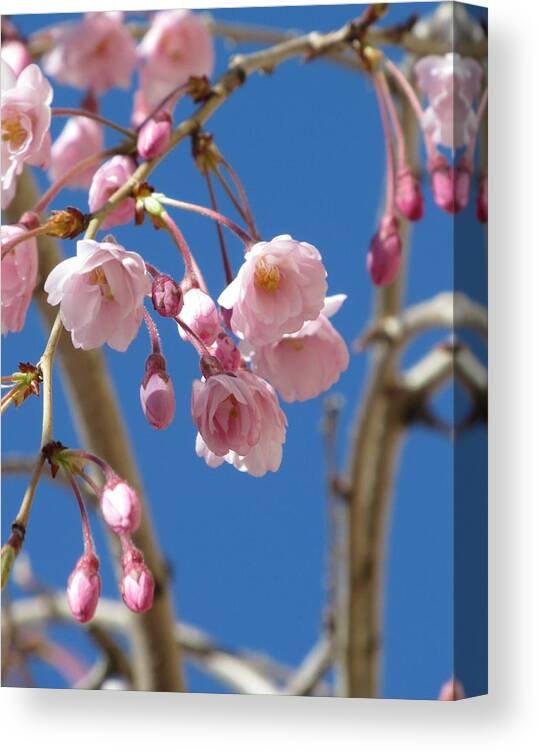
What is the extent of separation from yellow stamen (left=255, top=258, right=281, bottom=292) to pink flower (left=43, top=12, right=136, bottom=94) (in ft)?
1.97

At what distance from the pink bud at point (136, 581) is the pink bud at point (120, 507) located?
37 mm

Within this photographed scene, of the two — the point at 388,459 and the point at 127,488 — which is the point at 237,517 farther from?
the point at 127,488

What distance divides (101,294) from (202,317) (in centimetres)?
17

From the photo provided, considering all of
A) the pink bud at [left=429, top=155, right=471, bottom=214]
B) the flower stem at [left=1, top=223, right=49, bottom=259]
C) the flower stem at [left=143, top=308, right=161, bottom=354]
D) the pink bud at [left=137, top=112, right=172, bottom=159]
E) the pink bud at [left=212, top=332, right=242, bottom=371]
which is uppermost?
the pink bud at [left=137, top=112, right=172, bottom=159]

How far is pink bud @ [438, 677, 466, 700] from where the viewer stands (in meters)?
2.17

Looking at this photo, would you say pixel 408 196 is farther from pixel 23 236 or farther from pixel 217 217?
pixel 23 236

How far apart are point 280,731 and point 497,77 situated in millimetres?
1021

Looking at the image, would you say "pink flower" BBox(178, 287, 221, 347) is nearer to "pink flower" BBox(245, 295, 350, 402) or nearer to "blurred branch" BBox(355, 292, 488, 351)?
"pink flower" BBox(245, 295, 350, 402)

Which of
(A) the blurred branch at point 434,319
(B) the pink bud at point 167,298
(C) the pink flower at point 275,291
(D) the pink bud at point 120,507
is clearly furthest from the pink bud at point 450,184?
(D) the pink bud at point 120,507

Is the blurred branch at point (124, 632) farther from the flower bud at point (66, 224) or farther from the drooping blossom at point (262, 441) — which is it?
the flower bud at point (66, 224)

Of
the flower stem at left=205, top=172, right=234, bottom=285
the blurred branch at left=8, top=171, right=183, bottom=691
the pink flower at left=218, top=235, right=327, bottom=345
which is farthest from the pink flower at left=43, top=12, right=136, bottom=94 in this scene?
the pink flower at left=218, top=235, right=327, bottom=345

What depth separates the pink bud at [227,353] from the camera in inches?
73.8

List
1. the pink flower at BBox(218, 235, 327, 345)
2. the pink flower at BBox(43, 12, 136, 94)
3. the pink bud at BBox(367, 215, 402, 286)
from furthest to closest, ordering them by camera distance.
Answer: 1. the pink flower at BBox(43, 12, 136, 94)
2. the pink bud at BBox(367, 215, 402, 286)
3. the pink flower at BBox(218, 235, 327, 345)

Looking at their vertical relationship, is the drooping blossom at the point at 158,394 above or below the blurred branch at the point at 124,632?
above
